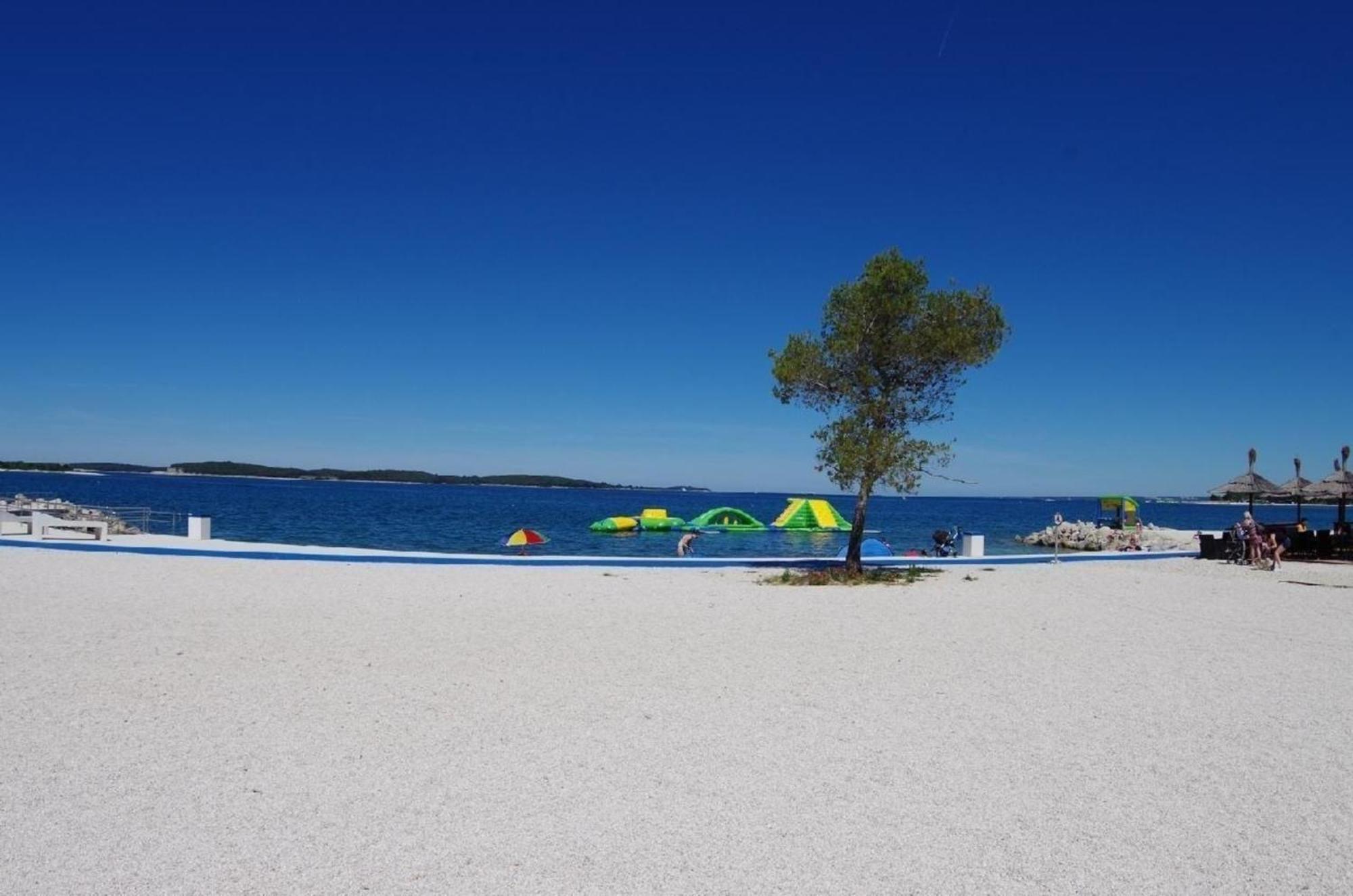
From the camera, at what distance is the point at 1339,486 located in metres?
24.0

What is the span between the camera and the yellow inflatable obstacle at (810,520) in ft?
178

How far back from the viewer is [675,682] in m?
8.12

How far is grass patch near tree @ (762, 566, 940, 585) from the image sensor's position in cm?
1719

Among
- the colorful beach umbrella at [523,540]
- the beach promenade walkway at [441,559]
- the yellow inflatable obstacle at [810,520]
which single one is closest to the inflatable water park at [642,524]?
the yellow inflatable obstacle at [810,520]

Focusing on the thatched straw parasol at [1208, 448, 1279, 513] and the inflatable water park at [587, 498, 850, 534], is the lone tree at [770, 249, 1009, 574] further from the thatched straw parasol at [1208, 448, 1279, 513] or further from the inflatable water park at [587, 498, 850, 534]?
the inflatable water park at [587, 498, 850, 534]

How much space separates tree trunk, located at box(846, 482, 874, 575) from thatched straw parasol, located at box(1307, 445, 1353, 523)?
15168 mm

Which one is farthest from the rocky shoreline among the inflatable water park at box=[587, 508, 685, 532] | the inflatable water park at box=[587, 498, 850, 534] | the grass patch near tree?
the grass patch near tree

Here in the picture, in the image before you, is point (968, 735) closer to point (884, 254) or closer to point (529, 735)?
point (529, 735)

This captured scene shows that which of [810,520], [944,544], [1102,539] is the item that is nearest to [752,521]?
[810,520]

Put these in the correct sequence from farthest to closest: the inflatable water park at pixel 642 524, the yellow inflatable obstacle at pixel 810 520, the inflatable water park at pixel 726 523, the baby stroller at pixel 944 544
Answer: the yellow inflatable obstacle at pixel 810 520 → the inflatable water park at pixel 726 523 → the inflatable water park at pixel 642 524 → the baby stroller at pixel 944 544

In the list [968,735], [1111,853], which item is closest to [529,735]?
[968,735]

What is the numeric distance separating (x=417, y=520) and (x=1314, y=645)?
54445 mm

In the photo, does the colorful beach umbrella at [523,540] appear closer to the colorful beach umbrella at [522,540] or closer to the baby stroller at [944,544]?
the colorful beach umbrella at [522,540]

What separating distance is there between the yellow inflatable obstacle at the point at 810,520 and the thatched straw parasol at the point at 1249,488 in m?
28.5
